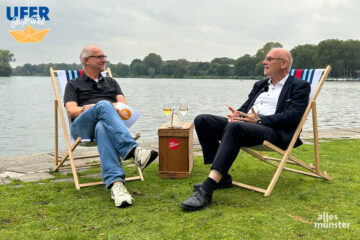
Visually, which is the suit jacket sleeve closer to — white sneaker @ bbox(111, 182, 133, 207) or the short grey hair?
white sneaker @ bbox(111, 182, 133, 207)

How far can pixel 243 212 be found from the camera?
2.65m

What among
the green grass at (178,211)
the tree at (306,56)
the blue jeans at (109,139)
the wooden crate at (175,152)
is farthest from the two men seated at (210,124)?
the tree at (306,56)

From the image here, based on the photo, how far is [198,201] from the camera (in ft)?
8.93

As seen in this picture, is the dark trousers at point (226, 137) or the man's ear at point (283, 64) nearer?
the dark trousers at point (226, 137)

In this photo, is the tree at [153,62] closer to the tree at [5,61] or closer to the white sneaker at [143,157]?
the tree at [5,61]

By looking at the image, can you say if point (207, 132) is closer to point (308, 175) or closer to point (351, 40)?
point (308, 175)

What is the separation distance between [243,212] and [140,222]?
79cm

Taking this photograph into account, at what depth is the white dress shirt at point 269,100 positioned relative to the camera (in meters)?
3.51

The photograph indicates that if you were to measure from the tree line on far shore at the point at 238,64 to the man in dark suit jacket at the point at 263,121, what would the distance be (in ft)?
230

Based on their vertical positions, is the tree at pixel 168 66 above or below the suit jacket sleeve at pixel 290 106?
above

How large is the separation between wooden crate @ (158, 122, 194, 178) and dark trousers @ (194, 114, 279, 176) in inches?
12.0

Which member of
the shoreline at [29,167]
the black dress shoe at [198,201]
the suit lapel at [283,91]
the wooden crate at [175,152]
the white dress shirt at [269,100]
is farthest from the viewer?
the shoreline at [29,167]

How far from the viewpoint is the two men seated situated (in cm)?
292

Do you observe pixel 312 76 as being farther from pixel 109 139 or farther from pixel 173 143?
pixel 109 139
